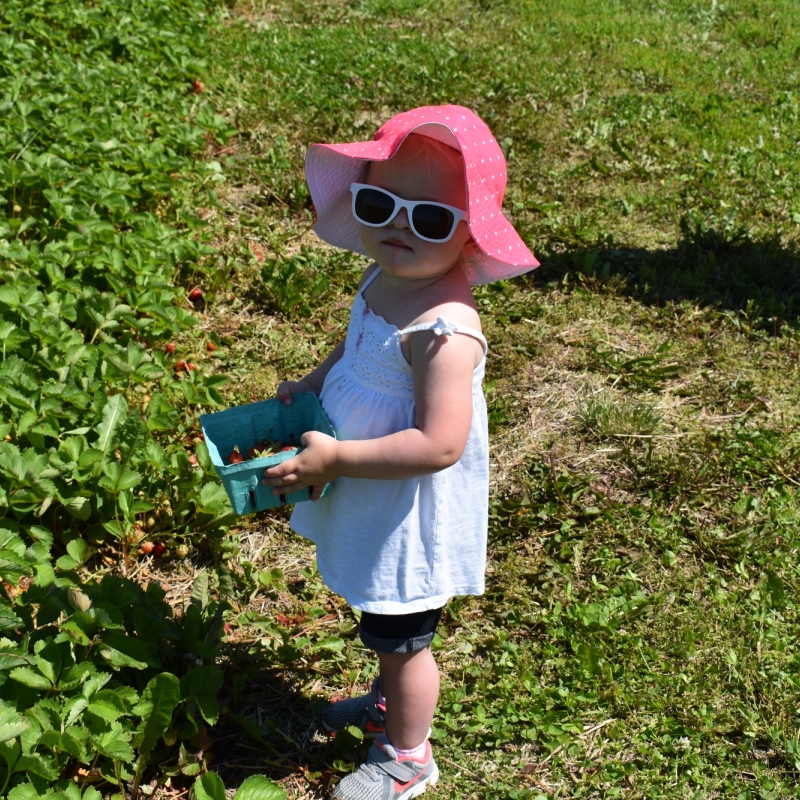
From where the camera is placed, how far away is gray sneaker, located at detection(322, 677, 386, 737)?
259 cm

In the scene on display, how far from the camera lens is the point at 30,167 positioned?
4223mm

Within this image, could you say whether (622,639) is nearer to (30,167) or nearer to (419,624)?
(419,624)

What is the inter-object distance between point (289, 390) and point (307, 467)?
385mm

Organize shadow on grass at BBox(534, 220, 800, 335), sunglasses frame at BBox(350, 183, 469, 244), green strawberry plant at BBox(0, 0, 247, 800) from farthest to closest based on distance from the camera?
shadow on grass at BBox(534, 220, 800, 335) → green strawberry plant at BBox(0, 0, 247, 800) → sunglasses frame at BBox(350, 183, 469, 244)

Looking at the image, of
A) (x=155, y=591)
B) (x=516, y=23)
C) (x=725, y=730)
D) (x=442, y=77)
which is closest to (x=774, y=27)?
(x=516, y=23)

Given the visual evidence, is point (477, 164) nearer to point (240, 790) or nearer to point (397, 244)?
point (397, 244)

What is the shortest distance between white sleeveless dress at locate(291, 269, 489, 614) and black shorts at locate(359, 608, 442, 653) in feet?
0.26

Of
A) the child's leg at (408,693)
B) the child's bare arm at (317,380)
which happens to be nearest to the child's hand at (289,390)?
the child's bare arm at (317,380)

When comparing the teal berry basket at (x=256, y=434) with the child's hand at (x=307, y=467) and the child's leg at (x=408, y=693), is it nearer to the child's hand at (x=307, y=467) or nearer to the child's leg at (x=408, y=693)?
the child's hand at (x=307, y=467)

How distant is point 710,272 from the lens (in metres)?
4.57

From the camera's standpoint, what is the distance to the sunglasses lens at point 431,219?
1875mm

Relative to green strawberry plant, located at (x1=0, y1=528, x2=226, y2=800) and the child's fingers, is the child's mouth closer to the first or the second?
the child's fingers

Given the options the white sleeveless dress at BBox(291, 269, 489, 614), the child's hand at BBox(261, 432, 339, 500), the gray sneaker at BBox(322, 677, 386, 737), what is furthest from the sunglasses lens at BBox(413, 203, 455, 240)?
the gray sneaker at BBox(322, 677, 386, 737)

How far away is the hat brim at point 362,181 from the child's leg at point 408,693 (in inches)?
36.8
